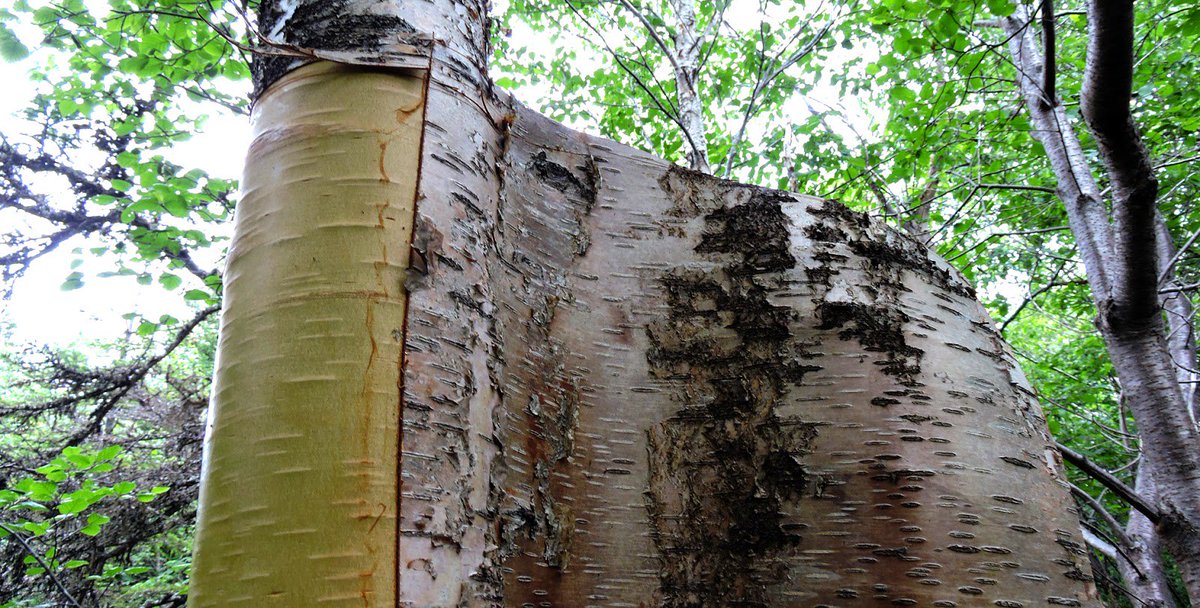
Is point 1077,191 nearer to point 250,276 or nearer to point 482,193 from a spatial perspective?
point 482,193

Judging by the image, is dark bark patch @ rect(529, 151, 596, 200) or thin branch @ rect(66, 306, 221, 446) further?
thin branch @ rect(66, 306, 221, 446)

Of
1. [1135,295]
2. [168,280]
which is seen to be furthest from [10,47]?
[1135,295]

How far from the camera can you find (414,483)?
3.36 ft

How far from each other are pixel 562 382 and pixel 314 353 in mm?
646

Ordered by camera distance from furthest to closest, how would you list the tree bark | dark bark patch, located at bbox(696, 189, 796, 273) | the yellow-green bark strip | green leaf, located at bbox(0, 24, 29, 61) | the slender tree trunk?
the tree bark < green leaf, located at bbox(0, 24, 29, 61) < the slender tree trunk < dark bark patch, located at bbox(696, 189, 796, 273) < the yellow-green bark strip

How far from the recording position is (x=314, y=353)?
1.07m

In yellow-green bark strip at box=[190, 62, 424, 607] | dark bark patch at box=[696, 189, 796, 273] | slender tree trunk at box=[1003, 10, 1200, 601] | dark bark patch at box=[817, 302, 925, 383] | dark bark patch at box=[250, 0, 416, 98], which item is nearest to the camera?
yellow-green bark strip at box=[190, 62, 424, 607]

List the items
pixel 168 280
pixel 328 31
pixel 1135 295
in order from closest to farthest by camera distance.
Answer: pixel 328 31, pixel 1135 295, pixel 168 280

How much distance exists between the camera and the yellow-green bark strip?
37.7 inches

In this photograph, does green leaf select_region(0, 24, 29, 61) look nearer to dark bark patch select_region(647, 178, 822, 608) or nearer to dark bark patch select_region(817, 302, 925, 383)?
dark bark patch select_region(647, 178, 822, 608)

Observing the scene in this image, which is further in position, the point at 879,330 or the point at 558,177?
the point at 558,177

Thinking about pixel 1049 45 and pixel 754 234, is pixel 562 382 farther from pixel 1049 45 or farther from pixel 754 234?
pixel 1049 45

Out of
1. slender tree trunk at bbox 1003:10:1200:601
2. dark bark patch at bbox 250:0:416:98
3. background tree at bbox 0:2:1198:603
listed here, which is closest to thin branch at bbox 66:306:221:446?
background tree at bbox 0:2:1198:603

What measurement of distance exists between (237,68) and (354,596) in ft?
11.3
